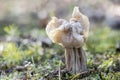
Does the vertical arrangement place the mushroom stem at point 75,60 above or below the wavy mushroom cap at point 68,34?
below

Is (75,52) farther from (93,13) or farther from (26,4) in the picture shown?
(26,4)

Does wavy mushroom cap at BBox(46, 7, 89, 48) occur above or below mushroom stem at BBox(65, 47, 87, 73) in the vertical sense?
above

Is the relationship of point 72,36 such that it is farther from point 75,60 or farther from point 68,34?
point 75,60

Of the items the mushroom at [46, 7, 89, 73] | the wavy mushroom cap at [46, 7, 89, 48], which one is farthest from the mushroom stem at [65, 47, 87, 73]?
the wavy mushroom cap at [46, 7, 89, 48]

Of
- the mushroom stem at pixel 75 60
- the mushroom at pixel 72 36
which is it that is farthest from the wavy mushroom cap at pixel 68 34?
the mushroom stem at pixel 75 60

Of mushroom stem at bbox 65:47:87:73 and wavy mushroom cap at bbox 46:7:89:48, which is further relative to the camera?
mushroom stem at bbox 65:47:87:73

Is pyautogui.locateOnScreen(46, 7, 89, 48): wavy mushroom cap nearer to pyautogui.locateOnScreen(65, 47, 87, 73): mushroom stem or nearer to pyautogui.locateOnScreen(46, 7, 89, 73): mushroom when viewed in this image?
pyautogui.locateOnScreen(46, 7, 89, 73): mushroom

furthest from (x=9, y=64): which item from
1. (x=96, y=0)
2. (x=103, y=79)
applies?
(x=96, y=0)

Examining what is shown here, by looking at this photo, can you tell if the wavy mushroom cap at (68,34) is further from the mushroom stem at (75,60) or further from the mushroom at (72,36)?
the mushroom stem at (75,60)
